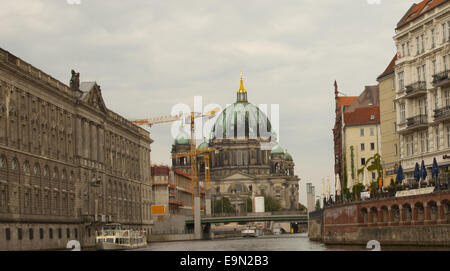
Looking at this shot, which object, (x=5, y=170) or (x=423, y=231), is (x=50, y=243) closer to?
(x=5, y=170)

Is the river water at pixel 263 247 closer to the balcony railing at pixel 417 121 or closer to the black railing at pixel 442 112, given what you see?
the balcony railing at pixel 417 121

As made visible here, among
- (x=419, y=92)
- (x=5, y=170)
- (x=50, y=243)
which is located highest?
Answer: (x=419, y=92)

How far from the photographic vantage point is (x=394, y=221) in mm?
71625

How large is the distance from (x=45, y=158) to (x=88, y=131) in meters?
23.2

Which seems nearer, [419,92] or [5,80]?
[419,92]

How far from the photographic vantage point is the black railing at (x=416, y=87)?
76.0 meters

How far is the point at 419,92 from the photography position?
7606cm

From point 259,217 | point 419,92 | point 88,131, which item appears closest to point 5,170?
point 88,131

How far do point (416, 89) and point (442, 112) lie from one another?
548 centimetres

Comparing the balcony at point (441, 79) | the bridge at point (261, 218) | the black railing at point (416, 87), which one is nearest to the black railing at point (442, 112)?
the balcony at point (441, 79)

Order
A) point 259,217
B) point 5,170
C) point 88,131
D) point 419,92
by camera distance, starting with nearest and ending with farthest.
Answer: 1. point 419,92
2. point 5,170
3. point 88,131
4. point 259,217

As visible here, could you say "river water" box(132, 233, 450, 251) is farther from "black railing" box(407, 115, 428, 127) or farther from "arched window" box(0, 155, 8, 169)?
"arched window" box(0, 155, 8, 169)

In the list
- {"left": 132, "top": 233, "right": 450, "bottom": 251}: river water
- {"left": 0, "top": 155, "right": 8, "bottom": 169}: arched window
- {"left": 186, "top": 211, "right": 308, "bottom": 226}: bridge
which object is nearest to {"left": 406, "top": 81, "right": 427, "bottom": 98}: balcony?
{"left": 132, "top": 233, "right": 450, "bottom": 251}: river water

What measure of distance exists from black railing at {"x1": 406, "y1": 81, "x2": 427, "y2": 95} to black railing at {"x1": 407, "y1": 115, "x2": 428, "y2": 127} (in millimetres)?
2581
